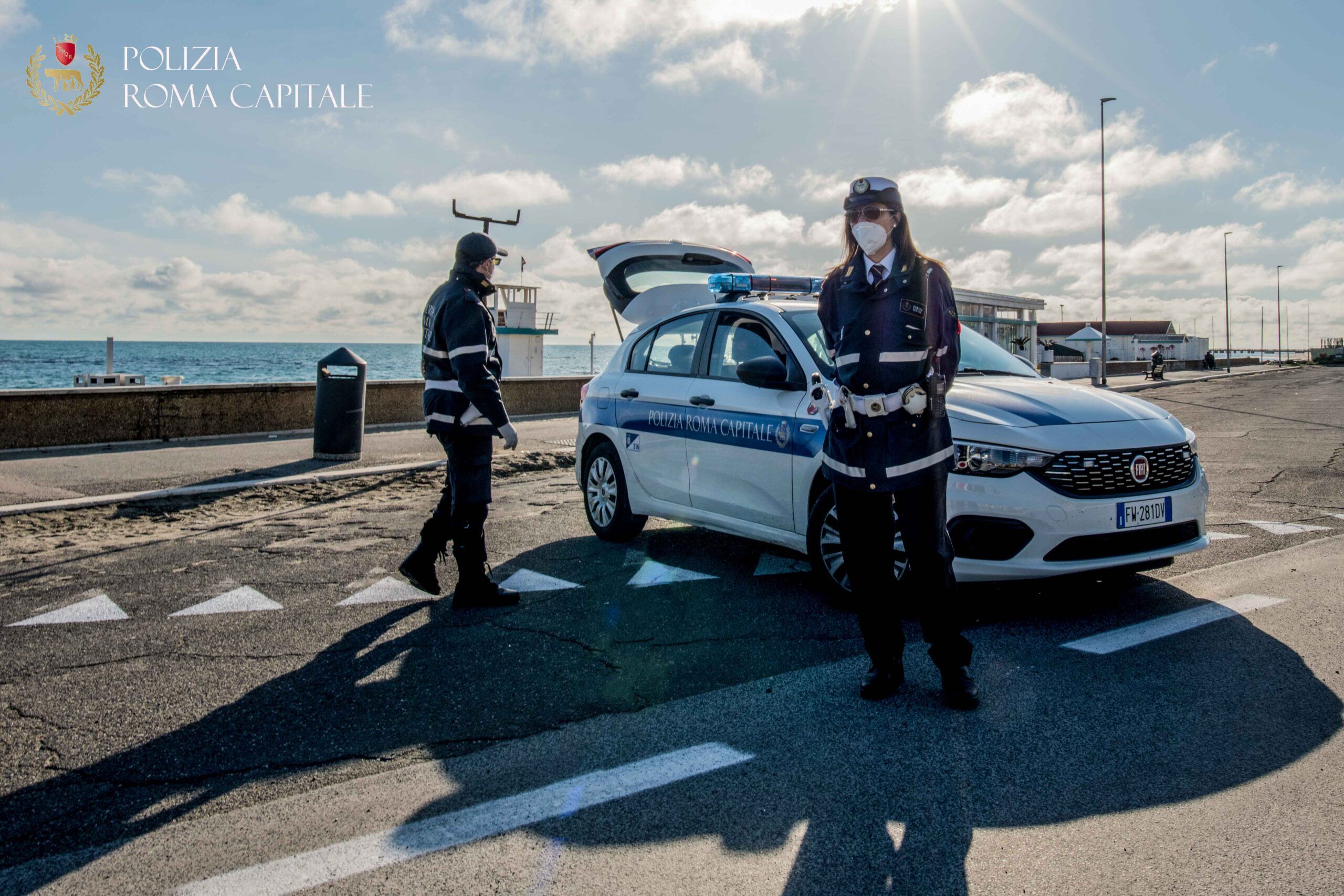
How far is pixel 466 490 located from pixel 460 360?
0.67 m

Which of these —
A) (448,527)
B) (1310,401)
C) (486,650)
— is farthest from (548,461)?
(1310,401)

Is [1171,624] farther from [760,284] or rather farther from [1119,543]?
[760,284]

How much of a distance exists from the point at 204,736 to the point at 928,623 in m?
2.62

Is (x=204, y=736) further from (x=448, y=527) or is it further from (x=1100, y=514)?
(x=1100, y=514)

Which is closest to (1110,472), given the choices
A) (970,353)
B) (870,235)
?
(970,353)

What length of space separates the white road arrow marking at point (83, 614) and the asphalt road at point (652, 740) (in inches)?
2.3

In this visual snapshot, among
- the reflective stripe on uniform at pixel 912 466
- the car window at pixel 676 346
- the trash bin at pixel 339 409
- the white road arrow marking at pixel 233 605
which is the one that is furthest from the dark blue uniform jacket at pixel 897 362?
the trash bin at pixel 339 409

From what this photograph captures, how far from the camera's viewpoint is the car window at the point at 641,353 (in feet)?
22.5

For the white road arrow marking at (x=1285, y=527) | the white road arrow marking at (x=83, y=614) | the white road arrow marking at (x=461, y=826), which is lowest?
the white road arrow marking at (x=461, y=826)

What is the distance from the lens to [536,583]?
5.88 m

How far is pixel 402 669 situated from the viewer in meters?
4.30

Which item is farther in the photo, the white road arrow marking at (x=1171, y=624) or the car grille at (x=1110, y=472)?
the car grille at (x=1110, y=472)

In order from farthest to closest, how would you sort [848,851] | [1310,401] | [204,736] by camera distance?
[1310,401], [204,736], [848,851]

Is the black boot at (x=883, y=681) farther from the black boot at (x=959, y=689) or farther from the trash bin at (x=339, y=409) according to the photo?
the trash bin at (x=339, y=409)
